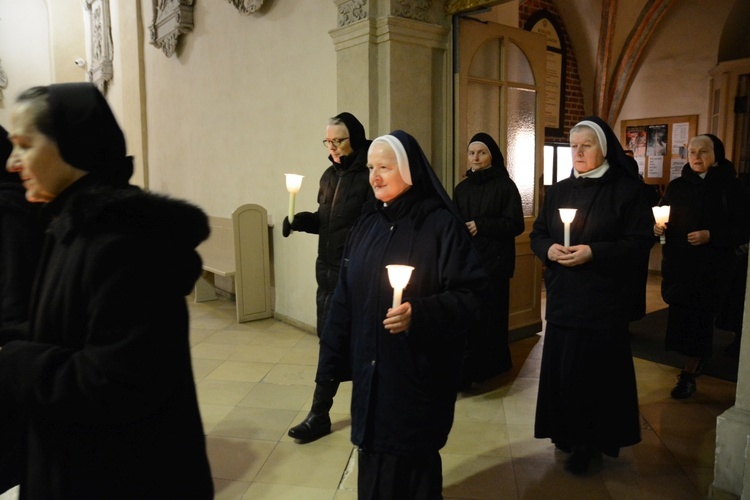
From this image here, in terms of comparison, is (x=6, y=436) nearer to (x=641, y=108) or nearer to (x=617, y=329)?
(x=617, y=329)

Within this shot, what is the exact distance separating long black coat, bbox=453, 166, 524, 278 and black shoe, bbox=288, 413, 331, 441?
162cm

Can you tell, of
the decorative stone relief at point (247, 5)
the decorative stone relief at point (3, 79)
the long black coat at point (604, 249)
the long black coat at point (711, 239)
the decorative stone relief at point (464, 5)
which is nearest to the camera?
the long black coat at point (604, 249)

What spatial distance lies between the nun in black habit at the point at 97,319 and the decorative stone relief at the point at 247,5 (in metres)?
5.42

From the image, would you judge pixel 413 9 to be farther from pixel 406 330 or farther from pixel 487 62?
pixel 406 330

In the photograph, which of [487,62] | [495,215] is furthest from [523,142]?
[495,215]

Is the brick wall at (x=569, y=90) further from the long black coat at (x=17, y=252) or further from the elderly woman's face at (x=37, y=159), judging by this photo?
the elderly woman's face at (x=37, y=159)

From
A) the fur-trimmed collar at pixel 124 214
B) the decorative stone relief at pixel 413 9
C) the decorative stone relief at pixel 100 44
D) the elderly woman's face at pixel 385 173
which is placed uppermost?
the decorative stone relief at pixel 100 44

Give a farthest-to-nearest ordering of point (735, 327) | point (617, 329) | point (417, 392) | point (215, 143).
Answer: point (215, 143), point (735, 327), point (617, 329), point (417, 392)

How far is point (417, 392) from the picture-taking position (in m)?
2.14

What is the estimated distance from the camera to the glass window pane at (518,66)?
18.0 ft

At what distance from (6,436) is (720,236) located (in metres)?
4.31

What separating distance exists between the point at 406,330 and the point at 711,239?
313cm

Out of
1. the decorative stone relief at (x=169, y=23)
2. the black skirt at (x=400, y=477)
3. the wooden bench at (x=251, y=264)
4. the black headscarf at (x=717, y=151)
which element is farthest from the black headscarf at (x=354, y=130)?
the decorative stone relief at (x=169, y=23)

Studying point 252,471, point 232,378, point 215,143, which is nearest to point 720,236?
point 252,471
